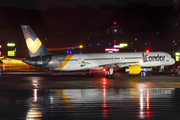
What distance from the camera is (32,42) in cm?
3709

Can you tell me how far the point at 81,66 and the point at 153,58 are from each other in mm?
A: 12512

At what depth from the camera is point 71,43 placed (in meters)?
103

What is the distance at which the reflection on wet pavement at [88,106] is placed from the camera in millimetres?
15022

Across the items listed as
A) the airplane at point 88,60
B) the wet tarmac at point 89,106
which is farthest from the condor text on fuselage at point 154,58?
the wet tarmac at point 89,106

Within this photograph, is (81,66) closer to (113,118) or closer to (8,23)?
(113,118)

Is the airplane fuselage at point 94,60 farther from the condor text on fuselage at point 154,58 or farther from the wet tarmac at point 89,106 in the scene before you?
the wet tarmac at point 89,106

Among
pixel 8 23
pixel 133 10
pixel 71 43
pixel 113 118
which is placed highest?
pixel 133 10

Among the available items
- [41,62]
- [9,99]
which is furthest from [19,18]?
[9,99]

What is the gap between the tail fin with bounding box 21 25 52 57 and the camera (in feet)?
120

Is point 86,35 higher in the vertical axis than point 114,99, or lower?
higher

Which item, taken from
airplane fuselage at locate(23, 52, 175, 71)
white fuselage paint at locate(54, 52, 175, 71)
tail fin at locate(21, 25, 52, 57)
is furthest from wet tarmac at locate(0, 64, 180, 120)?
white fuselage paint at locate(54, 52, 175, 71)

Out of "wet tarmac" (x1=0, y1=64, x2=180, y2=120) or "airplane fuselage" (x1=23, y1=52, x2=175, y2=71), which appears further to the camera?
"airplane fuselage" (x1=23, y1=52, x2=175, y2=71)

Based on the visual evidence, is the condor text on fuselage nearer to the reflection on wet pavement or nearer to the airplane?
the airplane

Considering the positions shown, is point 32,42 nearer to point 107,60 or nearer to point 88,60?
point 88,60
